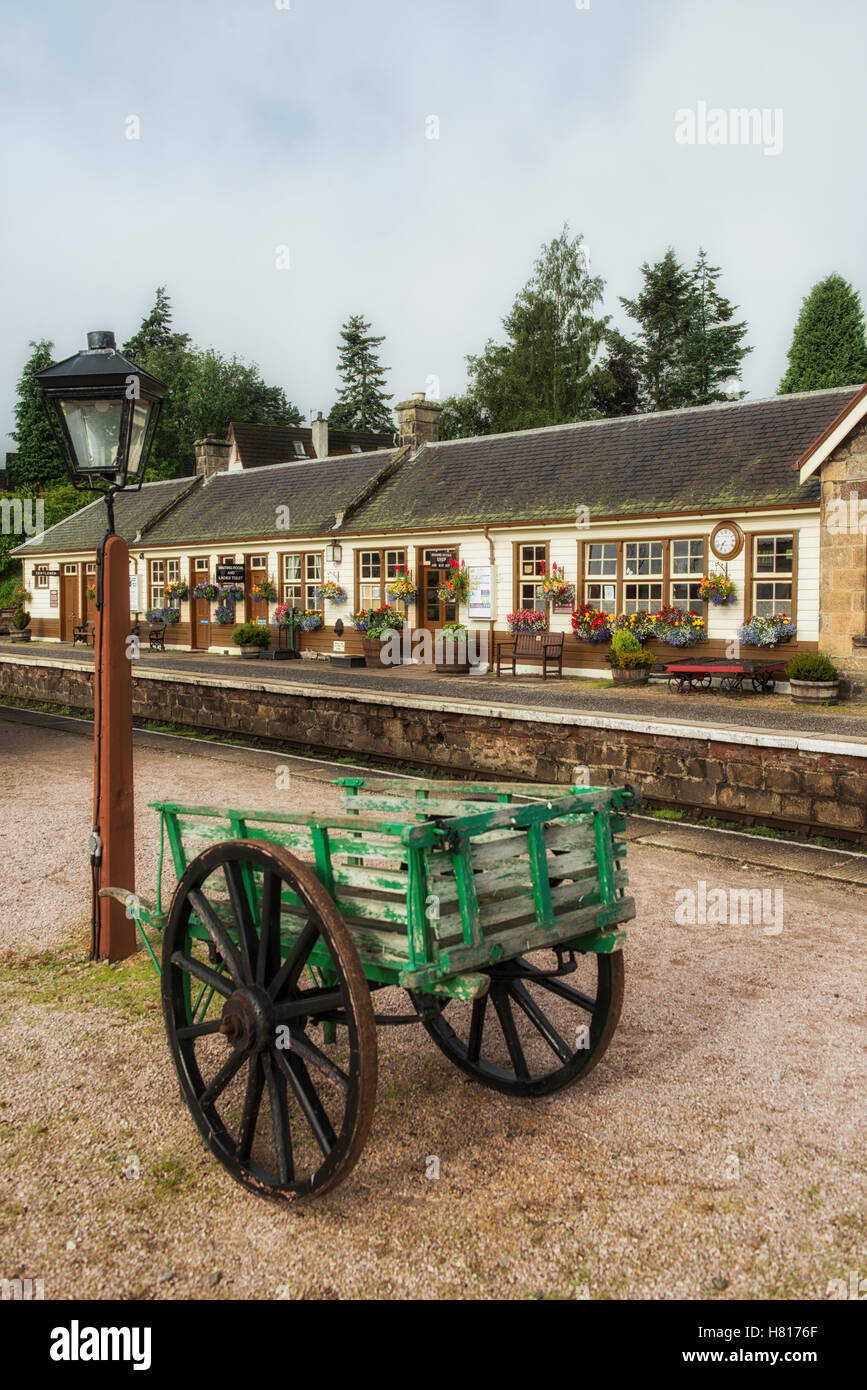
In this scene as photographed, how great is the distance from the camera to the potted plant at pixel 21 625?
40281 millimetres

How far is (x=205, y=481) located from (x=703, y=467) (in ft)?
67.8

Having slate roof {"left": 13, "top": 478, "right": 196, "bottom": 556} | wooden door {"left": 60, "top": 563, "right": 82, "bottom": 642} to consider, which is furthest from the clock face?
A: wooden door {"left": 60, "top": 563, "right": 82, "bottom": 642}

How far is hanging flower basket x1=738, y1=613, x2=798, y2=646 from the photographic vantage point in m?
18.2

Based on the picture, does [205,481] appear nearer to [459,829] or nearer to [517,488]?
[517,488]

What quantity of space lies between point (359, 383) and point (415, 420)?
43.4 m

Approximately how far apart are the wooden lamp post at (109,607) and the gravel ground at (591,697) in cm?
675

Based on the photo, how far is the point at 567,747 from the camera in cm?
1223

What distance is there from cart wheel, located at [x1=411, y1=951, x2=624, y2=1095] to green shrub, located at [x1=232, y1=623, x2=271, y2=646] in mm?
23621

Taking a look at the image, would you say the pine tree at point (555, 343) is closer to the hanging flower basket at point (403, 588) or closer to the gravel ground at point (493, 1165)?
the hanging flower basket at point (403, 588)

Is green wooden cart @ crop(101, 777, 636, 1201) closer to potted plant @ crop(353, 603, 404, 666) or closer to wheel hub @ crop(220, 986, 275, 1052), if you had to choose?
wheel hub @ crop(220, 986, 275, 1052)

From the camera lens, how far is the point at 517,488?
23.6m

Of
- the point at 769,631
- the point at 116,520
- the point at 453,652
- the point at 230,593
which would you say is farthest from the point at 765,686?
the point at 116,520

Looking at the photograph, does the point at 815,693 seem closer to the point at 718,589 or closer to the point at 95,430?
the point at 718,589

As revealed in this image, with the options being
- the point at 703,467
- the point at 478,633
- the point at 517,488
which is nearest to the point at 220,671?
the point at 478,633
